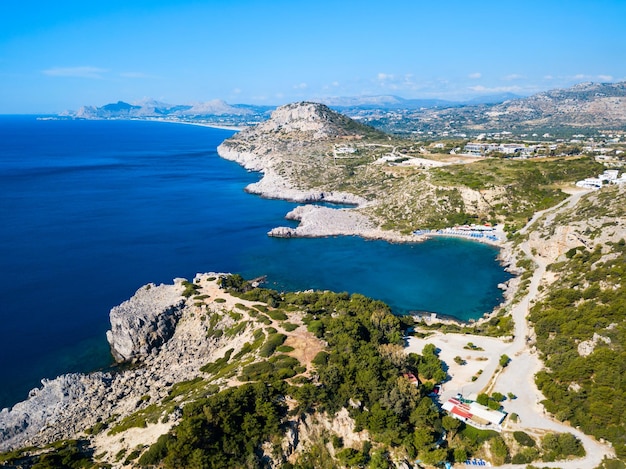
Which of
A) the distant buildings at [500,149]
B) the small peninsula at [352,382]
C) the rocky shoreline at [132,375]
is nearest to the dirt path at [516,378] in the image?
the small peninsula at [352,382]

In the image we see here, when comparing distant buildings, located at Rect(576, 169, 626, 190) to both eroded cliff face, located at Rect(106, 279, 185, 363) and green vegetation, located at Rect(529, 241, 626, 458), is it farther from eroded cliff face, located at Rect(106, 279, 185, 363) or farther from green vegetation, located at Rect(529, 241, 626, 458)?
eroded cliff face, located at Rect(106, 279, 185, 363)

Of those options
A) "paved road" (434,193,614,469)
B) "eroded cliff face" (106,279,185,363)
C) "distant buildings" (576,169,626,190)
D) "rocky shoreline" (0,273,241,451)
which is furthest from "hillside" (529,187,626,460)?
"eroded cliff face" (106,279,185,363)

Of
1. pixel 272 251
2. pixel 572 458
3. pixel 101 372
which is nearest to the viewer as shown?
pixel 572 458

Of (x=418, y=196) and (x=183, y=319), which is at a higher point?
(x=418, y=196)

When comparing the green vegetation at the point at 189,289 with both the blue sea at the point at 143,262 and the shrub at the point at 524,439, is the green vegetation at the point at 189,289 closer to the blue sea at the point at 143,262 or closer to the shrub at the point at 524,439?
the blue sea at the point at 143,262

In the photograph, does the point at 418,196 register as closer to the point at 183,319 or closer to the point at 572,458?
the point at 183,319

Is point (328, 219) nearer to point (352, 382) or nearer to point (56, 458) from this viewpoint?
point (352, 382)

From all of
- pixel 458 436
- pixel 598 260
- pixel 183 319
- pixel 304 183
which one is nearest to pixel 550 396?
pixel 458 436
